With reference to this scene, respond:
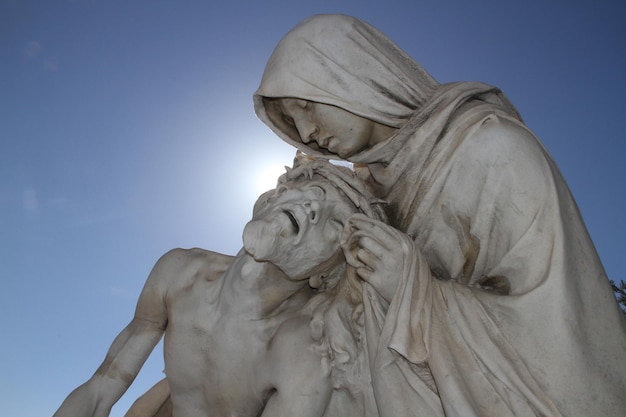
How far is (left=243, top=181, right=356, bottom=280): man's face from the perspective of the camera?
257 centimetres

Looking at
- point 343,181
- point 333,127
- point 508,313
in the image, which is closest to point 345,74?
point 333,127

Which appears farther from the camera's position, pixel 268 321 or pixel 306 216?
pixel 268 321

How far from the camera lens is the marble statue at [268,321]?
100 inches

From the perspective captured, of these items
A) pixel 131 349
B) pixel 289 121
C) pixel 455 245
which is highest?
pixel 289 121

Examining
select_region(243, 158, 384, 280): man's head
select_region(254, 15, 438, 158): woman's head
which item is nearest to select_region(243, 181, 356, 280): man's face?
select_region(243, 158, 384, 280): man's head

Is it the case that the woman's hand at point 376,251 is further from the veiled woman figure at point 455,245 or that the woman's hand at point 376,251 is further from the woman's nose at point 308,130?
the woman's nose at point 308,130

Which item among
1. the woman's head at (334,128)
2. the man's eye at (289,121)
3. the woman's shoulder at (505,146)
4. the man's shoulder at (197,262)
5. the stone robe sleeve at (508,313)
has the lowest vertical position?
the stone robe sleeve at (508,313)

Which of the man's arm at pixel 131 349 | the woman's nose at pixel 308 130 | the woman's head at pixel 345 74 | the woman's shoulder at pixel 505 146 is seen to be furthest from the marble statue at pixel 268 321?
the woman's shoulder at pixel 505 146

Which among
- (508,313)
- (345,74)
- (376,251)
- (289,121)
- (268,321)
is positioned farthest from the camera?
(289,121)

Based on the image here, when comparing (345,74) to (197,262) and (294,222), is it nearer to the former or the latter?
(294,222)

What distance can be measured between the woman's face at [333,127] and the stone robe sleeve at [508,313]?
0.56m

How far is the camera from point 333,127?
118 inches

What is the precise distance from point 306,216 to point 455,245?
2.35 ft

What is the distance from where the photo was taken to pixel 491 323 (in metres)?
2.33
